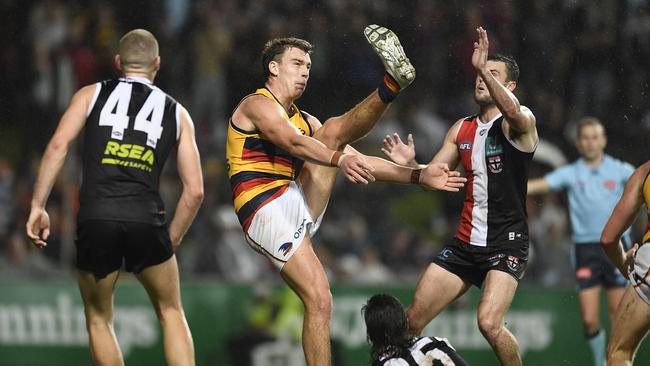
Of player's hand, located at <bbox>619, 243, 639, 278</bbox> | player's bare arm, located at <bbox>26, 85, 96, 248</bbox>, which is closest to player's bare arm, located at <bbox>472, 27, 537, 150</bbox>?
player's hand, located at <bbox>619, 243, 639, 278</bbox>

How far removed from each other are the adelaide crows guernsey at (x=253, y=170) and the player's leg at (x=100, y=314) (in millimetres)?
1030

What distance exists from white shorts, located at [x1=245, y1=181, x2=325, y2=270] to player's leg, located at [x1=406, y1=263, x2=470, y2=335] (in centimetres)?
88

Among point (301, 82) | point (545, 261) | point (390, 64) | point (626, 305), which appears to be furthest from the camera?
point (545, 261)

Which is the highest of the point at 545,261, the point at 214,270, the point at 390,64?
the point at 390,64

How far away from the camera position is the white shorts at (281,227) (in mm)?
6816

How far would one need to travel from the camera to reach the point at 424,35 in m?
9.90

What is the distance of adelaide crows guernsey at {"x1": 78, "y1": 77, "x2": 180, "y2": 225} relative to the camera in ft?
20.6

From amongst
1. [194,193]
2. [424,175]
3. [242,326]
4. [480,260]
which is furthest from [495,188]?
[242,326]

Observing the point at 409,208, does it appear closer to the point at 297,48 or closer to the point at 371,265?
the point at 371,265

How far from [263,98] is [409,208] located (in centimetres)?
482

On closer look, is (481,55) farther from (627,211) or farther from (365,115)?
(627,211)

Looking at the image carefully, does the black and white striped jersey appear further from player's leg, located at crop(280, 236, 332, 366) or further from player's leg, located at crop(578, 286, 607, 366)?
player's leg, located at crop(578, 286, 607, 366)

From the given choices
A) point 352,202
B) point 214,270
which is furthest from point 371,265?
point 214,270

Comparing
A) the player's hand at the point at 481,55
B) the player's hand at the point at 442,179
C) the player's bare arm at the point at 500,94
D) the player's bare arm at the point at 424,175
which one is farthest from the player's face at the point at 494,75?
the player's hand at the point at 442,179
